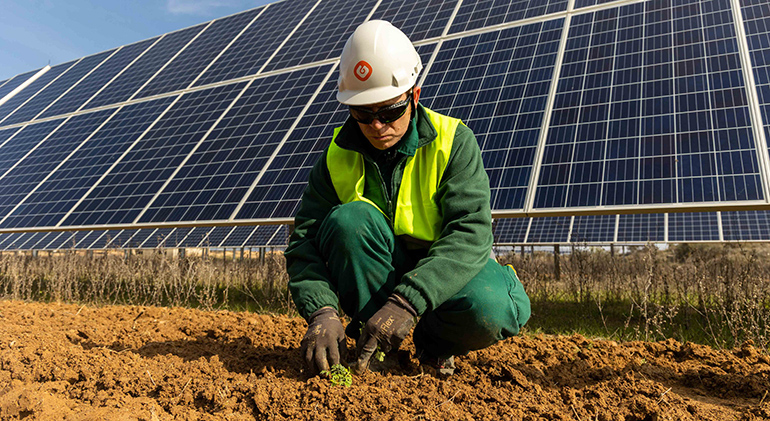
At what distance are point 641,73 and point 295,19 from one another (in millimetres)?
8839

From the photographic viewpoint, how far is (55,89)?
16.0 metres

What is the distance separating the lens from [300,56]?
410 inches

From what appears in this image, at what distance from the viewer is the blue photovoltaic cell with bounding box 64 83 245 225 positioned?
7531 millimetres

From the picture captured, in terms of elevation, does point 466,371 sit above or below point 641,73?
above

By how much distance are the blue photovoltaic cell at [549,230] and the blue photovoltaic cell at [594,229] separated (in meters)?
0.29

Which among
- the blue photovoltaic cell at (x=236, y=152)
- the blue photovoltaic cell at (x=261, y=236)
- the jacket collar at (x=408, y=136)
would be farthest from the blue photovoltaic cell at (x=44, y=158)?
the jacket collar at (x=408, y=136)

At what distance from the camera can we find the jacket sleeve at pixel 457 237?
229cm

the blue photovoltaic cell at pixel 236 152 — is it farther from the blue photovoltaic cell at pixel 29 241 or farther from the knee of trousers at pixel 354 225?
the blue photovoltaic cell at pixel 29 241

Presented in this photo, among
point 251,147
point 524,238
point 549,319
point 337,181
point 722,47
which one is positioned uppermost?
point 337,181

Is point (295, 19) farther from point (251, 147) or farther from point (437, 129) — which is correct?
point (437, 129)

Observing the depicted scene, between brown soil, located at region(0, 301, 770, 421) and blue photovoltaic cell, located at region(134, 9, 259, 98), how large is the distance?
A: 29.8ft

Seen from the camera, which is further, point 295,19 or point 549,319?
point 295,19

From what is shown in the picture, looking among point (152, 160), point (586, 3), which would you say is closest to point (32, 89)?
point (152, 160)

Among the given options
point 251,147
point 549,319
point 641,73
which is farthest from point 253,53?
point 549,319
